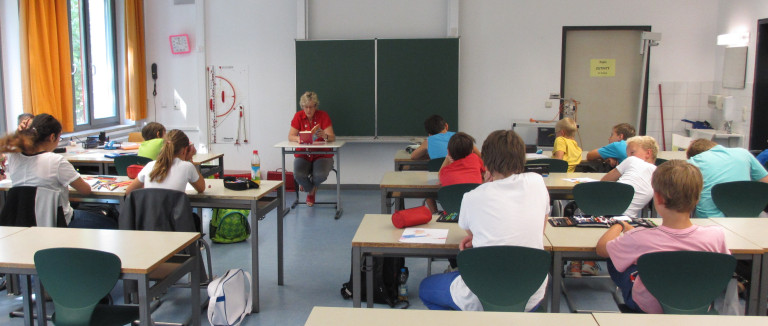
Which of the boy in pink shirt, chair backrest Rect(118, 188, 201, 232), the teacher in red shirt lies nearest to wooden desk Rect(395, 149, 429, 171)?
the teacher in red shirt

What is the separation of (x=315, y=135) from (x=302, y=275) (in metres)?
2.60

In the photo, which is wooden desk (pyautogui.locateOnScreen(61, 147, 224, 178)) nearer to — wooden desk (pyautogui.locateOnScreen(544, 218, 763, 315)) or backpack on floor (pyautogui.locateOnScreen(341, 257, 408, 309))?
backpack on floor (pyautogui.locateOnScreen(341, 257, 408, 309))

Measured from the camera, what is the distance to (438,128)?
5.72 metres

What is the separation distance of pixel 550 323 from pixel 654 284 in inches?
26.8

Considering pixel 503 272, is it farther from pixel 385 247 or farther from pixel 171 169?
pixel 171 169

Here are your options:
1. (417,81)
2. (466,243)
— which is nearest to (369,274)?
(466,243)

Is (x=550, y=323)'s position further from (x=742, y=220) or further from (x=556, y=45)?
(x=556, y=45)

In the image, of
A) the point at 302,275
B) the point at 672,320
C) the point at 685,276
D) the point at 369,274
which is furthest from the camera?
the point at 302,275

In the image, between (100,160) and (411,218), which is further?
(100,160)

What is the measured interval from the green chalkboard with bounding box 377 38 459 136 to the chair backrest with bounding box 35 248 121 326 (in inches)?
212

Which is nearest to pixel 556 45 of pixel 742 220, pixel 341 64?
pixel 341 64

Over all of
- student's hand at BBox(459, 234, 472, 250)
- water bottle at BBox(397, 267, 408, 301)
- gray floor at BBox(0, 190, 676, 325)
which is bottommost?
gray floor at BBox(0, 190, 676, 325)

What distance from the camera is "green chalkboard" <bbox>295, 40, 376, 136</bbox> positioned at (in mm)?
7531

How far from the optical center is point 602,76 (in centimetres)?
764
